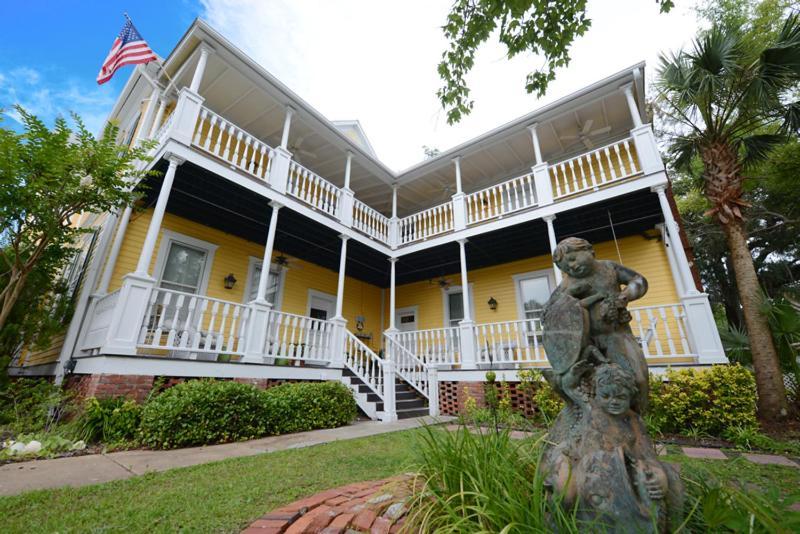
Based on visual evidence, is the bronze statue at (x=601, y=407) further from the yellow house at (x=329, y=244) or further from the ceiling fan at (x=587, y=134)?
the ceiling fan at (x=587, y=134)

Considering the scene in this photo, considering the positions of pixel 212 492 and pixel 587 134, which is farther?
pixel 587 134

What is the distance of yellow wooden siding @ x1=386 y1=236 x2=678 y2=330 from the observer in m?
7.75

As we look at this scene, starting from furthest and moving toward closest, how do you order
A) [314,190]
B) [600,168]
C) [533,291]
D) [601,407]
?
[533,291] → [314,190] → [600,168] → [601,407]

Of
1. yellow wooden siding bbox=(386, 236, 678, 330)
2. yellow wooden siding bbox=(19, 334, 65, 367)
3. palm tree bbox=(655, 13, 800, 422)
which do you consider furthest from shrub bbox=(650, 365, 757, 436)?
yellow wooden siding bbox=(19, 334, 65, 367)

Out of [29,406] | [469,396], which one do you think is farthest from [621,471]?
[29,406]

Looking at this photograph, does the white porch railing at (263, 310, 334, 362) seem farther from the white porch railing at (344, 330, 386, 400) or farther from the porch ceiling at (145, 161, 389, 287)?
the porch ceiling at (145, 161, 389, 287)

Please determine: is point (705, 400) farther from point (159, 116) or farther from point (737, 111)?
point (159, 116)

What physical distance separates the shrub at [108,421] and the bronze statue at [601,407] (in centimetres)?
519

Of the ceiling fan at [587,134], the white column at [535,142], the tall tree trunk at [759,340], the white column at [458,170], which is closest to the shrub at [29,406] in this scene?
the white column at [458,170]

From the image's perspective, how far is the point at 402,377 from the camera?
317 inches

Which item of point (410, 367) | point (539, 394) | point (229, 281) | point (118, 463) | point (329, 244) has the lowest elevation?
point (118, 463)

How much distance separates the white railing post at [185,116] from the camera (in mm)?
5859

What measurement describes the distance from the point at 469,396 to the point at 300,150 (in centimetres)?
824

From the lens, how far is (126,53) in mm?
6328
